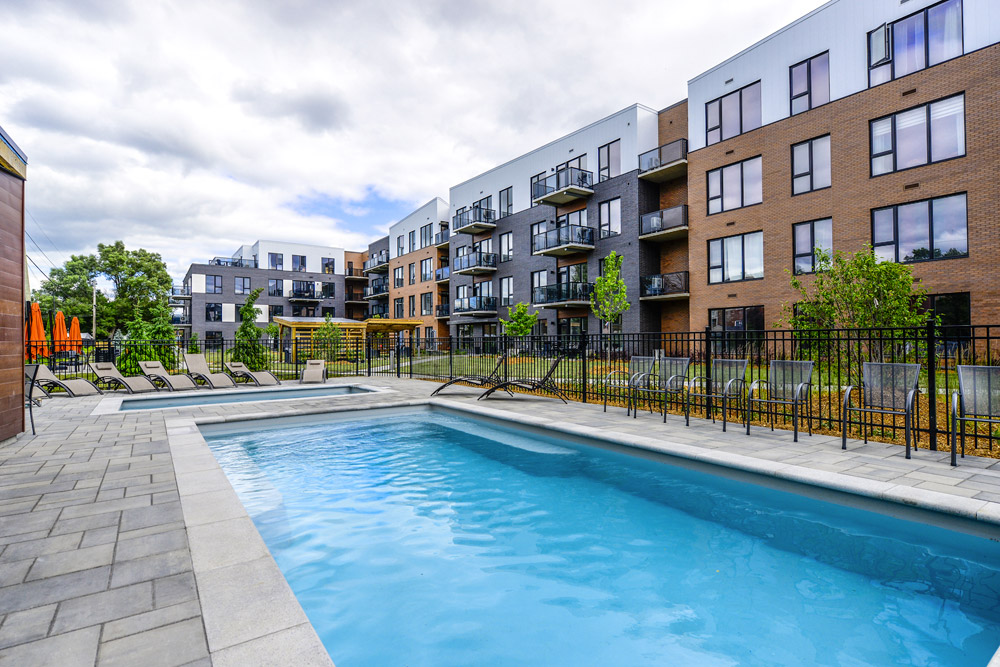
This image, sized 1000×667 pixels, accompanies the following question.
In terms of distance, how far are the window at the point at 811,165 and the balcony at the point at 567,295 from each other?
1105 centimetres

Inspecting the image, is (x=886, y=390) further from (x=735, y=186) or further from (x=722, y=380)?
(x=735, y=186)

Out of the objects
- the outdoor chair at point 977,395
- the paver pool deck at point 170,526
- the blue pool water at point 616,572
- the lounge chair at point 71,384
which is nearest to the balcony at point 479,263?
the lounge chair at point 71,384

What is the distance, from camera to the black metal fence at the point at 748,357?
259 inches

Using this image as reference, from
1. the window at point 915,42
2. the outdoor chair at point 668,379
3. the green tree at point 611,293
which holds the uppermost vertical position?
the window at point 915,42

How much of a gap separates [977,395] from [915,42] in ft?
56.2

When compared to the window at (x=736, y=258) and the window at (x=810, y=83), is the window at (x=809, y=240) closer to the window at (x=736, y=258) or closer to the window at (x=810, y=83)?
the window at (x=736, y=258)

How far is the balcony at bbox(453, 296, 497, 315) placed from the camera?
34.6 metres

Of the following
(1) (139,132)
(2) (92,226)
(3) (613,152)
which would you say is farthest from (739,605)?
(2) (92,226)

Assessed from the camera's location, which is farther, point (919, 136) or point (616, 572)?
point (919, 136)

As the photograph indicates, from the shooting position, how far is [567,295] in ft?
90.9

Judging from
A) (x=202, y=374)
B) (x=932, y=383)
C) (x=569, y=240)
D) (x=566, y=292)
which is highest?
(x=569, y=240)

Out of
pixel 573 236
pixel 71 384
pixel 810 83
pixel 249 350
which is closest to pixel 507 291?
pixel 573 236

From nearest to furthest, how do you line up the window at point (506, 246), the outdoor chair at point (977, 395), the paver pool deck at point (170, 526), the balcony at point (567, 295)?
the paver pool deck at point (170, 526)
the outdoor chair at point (977, 395)
the balcony at point (567, 295)
the window at point (506, 246)

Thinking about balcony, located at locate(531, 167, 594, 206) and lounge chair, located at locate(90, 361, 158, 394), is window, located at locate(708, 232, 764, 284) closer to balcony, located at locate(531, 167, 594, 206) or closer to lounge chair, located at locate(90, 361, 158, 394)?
balcony, located at locate(531, 167, 594, 206)
